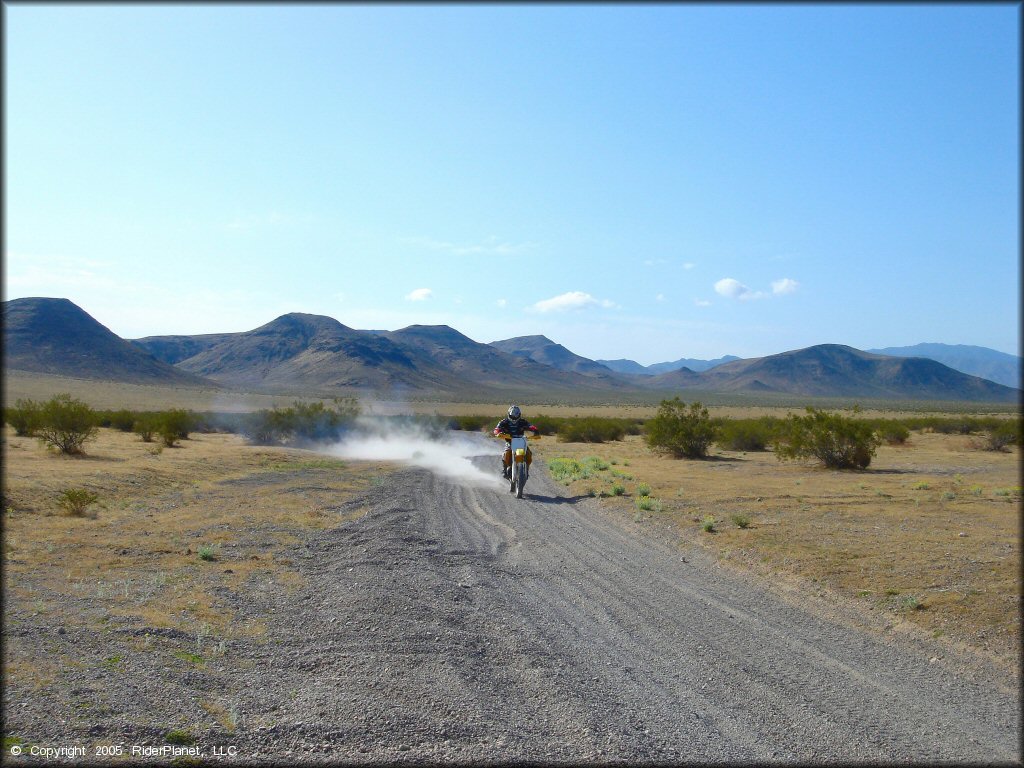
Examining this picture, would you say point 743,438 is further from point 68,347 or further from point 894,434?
point 68,347

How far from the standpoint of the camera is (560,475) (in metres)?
23.1

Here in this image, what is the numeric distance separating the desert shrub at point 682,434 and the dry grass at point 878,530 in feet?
18.5

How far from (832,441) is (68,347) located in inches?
4008

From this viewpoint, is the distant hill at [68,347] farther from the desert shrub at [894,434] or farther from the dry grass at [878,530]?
the desert shrub at [894,434]

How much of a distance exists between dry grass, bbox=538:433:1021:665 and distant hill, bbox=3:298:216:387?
8670 centimetres

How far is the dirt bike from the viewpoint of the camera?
688 inches

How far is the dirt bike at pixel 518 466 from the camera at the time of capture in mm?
17469

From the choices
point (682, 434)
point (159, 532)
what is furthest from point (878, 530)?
point (682, 434)

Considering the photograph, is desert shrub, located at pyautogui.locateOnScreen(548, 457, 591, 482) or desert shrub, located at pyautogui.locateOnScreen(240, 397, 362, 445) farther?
desert shrub, located at pyautogui.locateOnScreen(240, 397, 362, 445)

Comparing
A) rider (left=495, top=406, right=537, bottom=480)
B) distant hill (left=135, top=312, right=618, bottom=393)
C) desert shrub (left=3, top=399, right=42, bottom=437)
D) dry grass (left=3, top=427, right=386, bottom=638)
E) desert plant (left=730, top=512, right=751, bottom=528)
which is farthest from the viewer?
distant hill (left=135, top=312, right=618, bottom=393)

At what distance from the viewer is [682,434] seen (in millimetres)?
32750

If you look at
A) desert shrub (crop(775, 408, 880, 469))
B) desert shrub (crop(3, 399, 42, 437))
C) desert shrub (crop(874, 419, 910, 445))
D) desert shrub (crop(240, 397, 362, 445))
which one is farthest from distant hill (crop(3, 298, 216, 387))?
desert shrub (crop(874, 419, 910, 445))

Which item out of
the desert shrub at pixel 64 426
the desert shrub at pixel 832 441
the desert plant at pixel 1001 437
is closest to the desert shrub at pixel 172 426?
the desert shrub at pixel 64 426

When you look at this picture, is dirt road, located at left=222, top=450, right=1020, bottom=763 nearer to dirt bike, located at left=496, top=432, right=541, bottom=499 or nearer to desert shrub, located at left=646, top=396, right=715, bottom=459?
dirt bike, located at left=496, top=432, right=541, bottom=499
